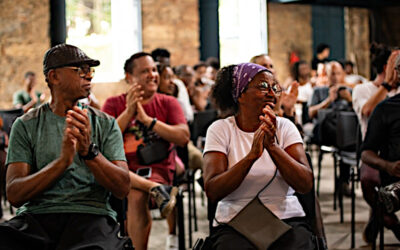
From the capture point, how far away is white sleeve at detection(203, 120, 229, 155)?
272 cm

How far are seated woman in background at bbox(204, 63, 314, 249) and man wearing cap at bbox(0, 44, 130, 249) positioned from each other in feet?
1.47

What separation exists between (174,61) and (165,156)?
664 centimetres

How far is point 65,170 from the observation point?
2.58 metres

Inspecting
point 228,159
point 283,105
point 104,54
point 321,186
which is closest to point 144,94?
point 283,105

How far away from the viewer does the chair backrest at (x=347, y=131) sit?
4.82m

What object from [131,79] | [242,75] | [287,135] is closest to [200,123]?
[131,79]

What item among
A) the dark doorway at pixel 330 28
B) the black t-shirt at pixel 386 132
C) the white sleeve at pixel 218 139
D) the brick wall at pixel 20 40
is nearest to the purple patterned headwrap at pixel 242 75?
the white sleeve at pixel 218 139

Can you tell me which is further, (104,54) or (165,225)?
(104,54)

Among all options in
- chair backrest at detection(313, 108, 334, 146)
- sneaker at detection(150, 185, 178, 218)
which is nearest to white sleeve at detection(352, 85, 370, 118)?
chair backrest at detection(313, 108, 334, 146)

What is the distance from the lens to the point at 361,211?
5371 millimetres

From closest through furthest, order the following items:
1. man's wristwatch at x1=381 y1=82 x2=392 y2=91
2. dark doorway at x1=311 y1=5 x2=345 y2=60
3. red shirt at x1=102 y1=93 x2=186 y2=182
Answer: red shirt at x1=102 y1=93 x2=186 y2=182
man's wristwatch at x1=381 y1=82 x2=392 y2=91
dark doorway at x1=311 y1=5 x2=345 y2=60

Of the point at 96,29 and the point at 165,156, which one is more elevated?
the point at 96,29

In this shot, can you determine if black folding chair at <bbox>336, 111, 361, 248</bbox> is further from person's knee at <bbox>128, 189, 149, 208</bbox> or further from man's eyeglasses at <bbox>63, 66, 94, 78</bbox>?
man's eyeglasses at <bbox>63, 66, 94, 78</bbox>

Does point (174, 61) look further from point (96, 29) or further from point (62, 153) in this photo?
point (62, 153)
